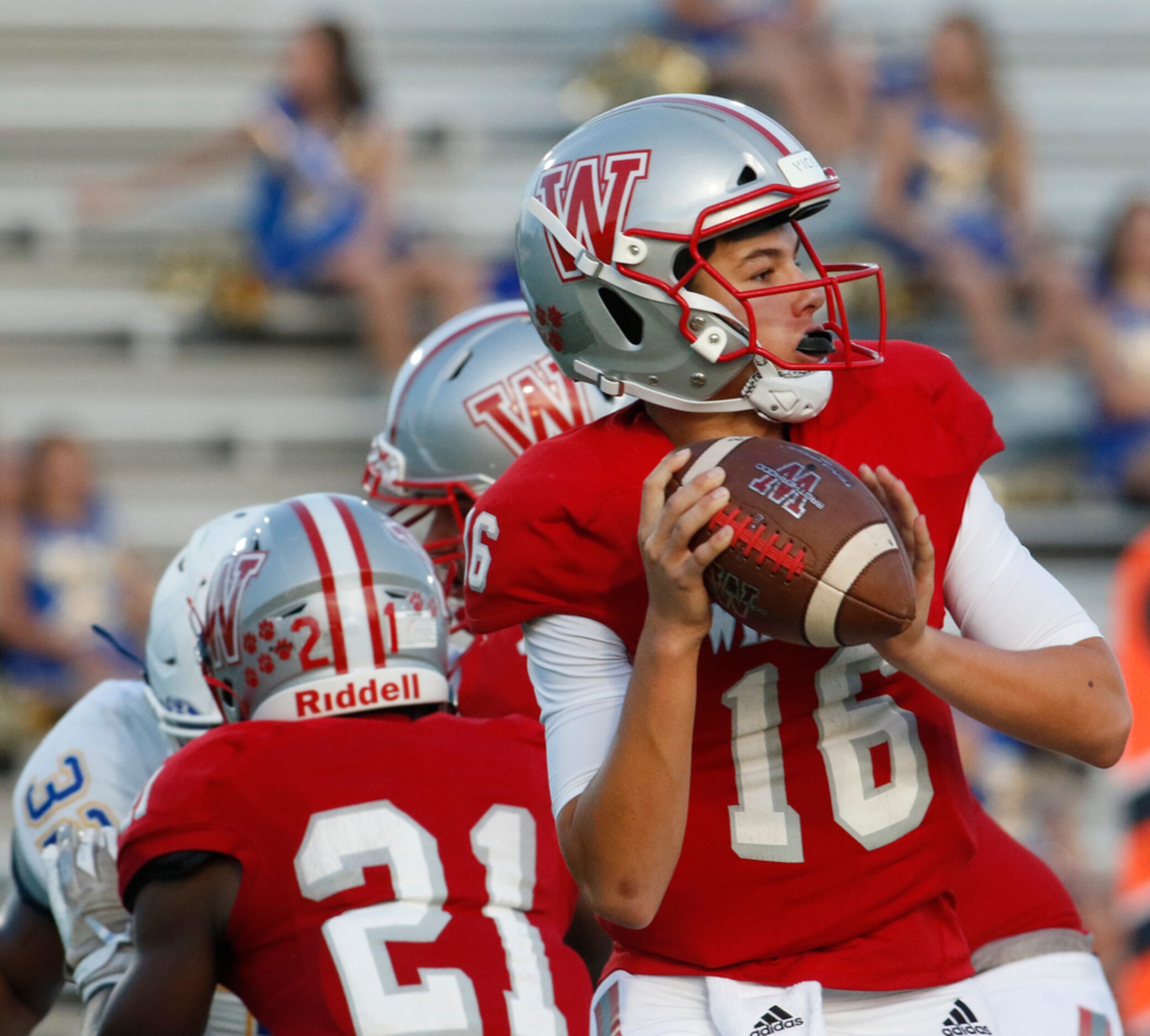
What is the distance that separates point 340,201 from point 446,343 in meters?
4.07

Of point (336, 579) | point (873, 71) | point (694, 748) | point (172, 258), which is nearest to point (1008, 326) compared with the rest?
point (873, 71)

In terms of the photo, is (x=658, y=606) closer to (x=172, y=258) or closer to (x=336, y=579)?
(x=336, y=579)

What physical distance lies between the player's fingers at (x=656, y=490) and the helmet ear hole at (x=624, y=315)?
0.30 m

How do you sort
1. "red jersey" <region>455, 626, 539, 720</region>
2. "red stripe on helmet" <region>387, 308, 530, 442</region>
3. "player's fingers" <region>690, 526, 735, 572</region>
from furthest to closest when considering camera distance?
"red stripe on helmet" <region>387, 308, 530, 442</region> < "red jersey" <region>455, 626, 539, 720</region> < "player's fingers" <region>690, 526, 735, 572</region>

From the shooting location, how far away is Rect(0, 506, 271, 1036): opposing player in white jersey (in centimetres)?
291

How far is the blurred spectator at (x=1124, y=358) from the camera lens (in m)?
6.84

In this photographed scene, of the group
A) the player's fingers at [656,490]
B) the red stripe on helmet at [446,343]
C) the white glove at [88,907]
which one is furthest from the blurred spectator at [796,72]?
the player's fingers at [656,490]

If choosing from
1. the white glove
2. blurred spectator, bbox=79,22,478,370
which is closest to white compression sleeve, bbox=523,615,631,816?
the white glove

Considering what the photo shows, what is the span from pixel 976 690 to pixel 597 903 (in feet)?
1.55

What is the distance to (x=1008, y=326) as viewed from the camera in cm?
743

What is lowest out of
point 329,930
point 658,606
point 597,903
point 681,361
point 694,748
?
point 329,930

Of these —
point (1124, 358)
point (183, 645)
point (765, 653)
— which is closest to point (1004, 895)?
point (765, 653)

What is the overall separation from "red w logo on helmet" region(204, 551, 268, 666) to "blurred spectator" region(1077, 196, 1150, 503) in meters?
4.85

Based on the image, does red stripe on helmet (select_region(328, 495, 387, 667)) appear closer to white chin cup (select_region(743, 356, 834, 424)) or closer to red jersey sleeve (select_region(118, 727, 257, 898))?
red jersey sleeve (select_region(118, 727, 257, 898))
